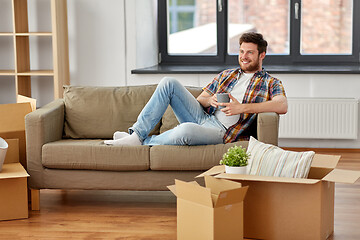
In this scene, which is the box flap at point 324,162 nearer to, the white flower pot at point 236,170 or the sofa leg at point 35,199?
the white flower pot at point 236,170

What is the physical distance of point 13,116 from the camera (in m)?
3.84

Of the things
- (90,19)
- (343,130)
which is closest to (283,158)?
(343,130)

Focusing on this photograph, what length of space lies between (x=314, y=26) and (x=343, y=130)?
108 centimetres

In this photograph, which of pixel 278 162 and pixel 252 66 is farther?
pixel 252 66

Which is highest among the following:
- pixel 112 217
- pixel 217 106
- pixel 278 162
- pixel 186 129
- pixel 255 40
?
pixel 255 40

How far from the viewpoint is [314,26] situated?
5.82m

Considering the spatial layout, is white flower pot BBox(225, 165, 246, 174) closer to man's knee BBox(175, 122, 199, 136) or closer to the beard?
man's knee BBox(175, 122, 199, 136)

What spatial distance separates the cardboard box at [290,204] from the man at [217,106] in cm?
58

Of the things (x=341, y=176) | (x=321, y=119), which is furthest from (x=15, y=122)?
(x=321, y=119)

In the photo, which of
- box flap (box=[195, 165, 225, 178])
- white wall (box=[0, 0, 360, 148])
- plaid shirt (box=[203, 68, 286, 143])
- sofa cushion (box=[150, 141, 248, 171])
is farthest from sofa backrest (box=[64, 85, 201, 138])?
white wall (box=[0, 0, 360, 148])

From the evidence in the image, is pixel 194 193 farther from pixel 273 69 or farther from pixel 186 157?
pixel 273 69

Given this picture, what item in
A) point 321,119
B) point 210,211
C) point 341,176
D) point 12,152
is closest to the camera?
point 210,211

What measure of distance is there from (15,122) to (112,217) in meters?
0.89

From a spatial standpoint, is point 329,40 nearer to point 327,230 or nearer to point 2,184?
point 327,230
